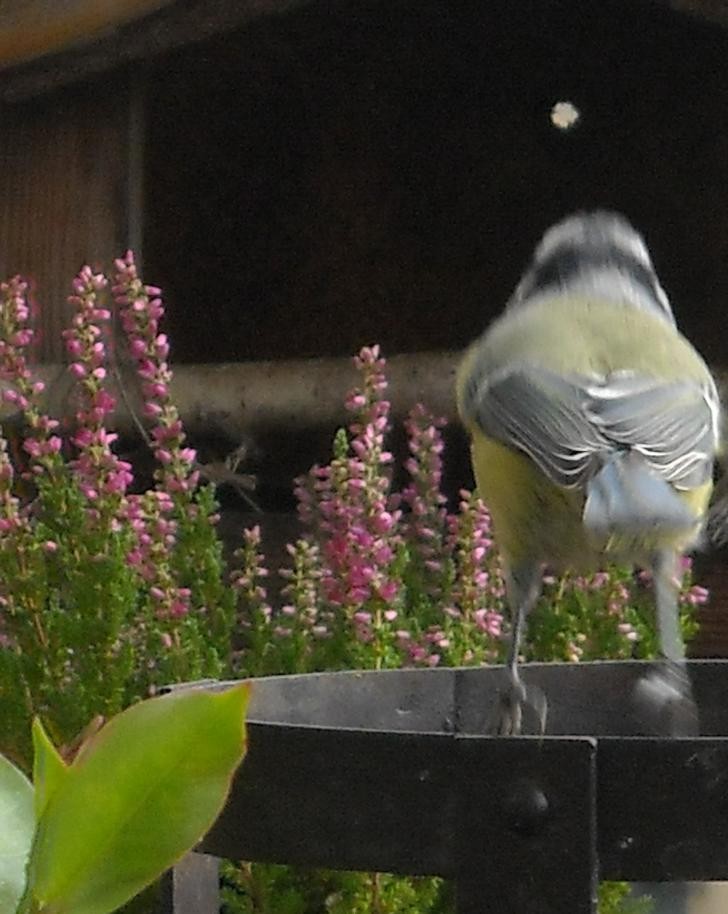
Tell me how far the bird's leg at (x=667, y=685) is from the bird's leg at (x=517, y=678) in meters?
0.04

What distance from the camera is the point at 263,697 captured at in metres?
0.53

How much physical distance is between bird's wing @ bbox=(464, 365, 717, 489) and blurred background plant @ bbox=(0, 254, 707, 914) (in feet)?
0.56

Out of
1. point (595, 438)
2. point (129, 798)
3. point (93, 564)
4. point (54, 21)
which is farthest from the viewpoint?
point (54, 21)

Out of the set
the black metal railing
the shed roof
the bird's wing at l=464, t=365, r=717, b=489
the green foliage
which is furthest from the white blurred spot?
the green foliage

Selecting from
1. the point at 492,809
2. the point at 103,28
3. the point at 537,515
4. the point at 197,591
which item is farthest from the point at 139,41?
the point at 492,809

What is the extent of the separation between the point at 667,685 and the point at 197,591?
299mm

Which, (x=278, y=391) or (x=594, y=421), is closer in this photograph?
(x=594, y=421)

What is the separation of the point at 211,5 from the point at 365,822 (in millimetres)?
620

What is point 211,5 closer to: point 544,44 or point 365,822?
point 544,44

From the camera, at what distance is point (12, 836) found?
0.29 meters

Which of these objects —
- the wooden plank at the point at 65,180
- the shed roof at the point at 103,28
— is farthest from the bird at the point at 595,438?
the wooden plank at the point at 65,180

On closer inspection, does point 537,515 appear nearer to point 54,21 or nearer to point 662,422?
point 662,422

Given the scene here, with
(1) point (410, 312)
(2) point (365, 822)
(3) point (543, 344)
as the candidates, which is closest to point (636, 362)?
(3) point (543, 344)

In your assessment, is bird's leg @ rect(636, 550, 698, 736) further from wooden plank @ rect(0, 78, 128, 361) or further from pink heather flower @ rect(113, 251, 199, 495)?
wooden plank @ rect(0, 78, 128, 361)
